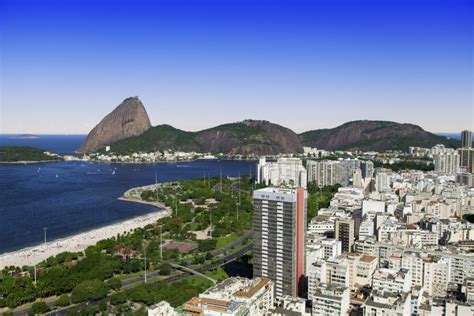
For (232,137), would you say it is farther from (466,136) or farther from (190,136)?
(466,136)

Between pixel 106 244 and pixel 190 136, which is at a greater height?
pixel 190 136

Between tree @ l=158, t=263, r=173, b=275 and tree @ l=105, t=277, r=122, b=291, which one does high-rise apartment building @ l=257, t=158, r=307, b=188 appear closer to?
tree @ l=158, t=263, r=173, b=275

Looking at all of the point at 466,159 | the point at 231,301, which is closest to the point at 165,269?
the point at 231,301

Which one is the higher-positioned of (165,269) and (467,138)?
(467,138)

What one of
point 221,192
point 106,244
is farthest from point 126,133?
point 106,244

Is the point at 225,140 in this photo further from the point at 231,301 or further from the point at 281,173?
the point at 231,301

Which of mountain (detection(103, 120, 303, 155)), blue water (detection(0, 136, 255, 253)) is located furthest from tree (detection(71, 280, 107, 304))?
mountain (detection(103, 120, 303, 155))
